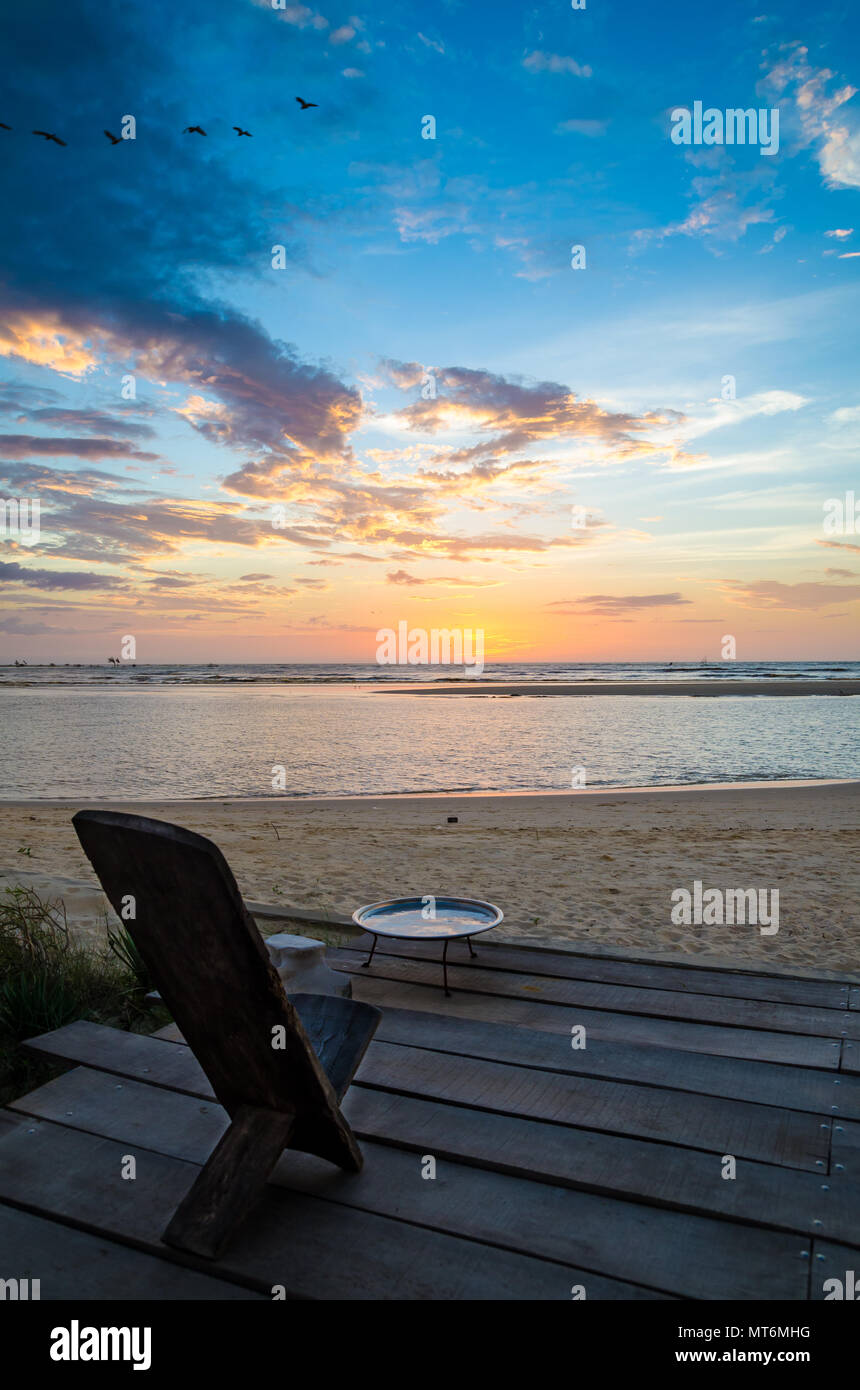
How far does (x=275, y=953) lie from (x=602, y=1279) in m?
2.27

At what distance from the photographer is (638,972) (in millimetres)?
4172

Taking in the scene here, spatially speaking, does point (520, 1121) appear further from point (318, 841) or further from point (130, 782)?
point (130, 782)

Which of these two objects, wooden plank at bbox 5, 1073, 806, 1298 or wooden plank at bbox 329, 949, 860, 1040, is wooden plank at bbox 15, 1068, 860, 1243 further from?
wooden plank at bbox 329, 949, 860, 1040

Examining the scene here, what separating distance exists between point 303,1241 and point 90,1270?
1.76 feet

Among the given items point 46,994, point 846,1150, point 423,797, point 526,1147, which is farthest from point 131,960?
point 423,797

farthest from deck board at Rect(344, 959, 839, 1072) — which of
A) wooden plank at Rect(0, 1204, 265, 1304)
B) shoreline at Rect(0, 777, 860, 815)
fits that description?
shoreline at Rect(0, 777, 860, 815)

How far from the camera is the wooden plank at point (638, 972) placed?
12.6 ft

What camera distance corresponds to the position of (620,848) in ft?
35.0

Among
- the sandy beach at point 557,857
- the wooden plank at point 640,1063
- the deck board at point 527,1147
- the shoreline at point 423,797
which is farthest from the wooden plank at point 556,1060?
the shoreline at point 423,797

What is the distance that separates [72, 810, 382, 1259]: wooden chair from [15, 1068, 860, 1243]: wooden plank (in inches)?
12.9

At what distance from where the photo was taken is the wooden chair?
1.93 m

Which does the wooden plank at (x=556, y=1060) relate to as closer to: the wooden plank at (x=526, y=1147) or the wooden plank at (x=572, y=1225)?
the wooden plank at (x=526, y=1147)

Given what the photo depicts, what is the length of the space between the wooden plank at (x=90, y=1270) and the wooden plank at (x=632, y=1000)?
2116mm
